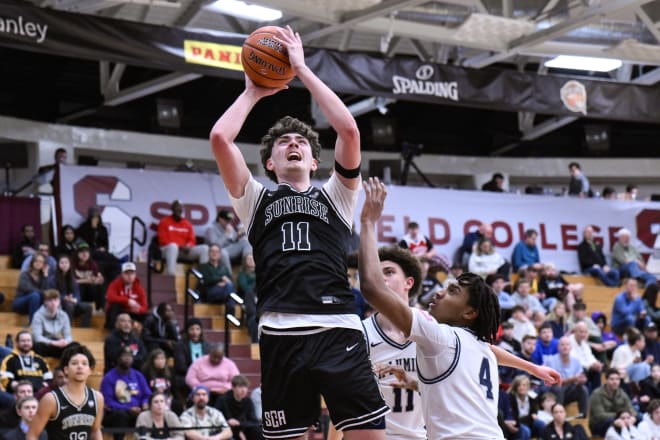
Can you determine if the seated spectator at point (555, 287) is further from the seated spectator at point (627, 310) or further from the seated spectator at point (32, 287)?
the seated spectator at point (32, 287)

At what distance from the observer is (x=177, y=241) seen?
1772 cm

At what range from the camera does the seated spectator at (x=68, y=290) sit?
15.0 m

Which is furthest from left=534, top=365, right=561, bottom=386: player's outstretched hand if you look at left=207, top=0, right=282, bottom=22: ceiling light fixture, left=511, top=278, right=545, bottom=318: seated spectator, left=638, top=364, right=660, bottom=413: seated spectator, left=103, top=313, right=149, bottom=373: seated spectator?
left=511, top=278, right=545, bottom=318: seated spectator

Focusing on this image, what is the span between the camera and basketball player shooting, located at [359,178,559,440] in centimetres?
539

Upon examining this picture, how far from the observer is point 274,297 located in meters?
5.06

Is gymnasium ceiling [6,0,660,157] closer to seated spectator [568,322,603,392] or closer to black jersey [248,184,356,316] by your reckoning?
seated spectator [568,322,603,392]

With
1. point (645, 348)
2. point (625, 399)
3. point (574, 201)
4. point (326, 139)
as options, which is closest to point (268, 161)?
point (625, 399)

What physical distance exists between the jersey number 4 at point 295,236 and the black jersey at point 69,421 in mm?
3797

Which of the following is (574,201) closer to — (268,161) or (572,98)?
(572,98)

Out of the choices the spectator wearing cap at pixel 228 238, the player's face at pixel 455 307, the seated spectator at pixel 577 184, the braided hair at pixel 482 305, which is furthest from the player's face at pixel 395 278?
the seated spectator at pixel 577 184

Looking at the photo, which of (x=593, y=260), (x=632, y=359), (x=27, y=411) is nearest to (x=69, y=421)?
(x=27, y=411)

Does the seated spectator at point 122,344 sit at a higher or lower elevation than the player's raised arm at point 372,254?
lower

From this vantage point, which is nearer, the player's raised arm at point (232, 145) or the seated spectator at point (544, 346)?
the player's raised arm at point (232, 145)

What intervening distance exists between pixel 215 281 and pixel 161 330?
7.00 ft
